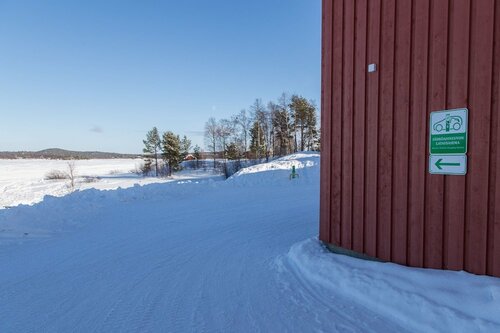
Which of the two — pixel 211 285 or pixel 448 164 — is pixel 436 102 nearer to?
pixel 448 164

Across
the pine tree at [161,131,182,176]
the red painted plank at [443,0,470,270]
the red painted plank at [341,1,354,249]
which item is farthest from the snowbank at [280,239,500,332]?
the pine tree at [161,131,182,176]

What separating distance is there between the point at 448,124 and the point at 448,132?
0.09 m

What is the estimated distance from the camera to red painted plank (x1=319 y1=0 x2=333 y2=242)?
490 centimetres

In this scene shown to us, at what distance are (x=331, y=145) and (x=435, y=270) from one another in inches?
90.9

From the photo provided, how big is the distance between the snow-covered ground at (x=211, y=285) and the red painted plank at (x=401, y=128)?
1.43ft

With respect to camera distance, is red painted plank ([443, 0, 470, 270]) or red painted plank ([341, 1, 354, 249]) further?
red painted plank ([341, 1, 354, 249])

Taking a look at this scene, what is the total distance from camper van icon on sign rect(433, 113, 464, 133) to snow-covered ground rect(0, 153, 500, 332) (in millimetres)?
1587

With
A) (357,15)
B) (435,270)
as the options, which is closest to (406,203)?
(435,270)

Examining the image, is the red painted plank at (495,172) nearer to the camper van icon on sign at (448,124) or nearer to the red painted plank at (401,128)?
the camper van icon on sign at (448,124)

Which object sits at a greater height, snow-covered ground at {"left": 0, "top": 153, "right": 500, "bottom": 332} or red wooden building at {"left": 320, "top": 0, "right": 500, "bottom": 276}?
red wooden building at {"left": 320, "top": 0, "right": 500, "bottom": 276}

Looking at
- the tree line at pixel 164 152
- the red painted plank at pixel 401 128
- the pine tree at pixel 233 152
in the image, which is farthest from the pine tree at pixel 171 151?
the red painted plank at pixel 401 128

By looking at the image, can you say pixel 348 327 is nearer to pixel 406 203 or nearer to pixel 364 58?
pixel 406 203

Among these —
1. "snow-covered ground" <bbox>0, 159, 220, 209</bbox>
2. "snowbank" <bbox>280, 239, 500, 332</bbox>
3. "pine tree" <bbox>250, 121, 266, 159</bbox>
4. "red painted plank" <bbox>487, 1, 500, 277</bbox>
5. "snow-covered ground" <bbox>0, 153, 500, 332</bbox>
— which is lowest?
"snow-covered ground" <bbox>0, 159, 220, 209</bbox>

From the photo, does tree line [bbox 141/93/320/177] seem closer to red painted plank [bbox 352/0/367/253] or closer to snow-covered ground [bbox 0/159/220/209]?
snow-covered ground [bbox 0/159/220/209]
